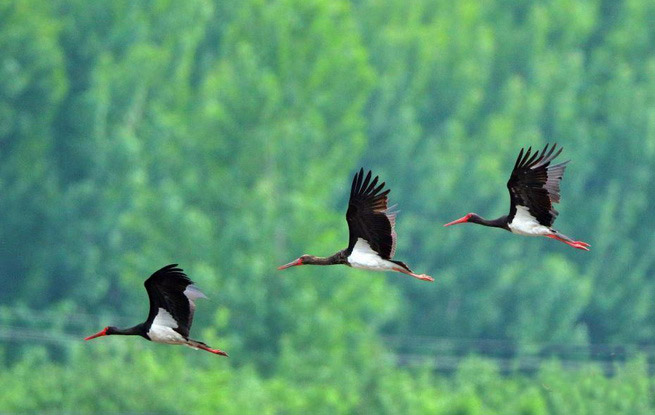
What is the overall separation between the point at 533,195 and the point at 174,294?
4.54m

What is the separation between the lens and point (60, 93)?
55312 mm

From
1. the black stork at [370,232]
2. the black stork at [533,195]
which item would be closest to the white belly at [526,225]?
the black stork at [533,195]

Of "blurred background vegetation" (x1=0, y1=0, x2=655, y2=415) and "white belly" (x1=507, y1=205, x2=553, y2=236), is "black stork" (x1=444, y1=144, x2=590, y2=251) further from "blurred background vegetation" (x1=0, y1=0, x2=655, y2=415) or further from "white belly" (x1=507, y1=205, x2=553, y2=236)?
"blurred background vegetation" (x1=0, y1=0, x2=655, y2=415)

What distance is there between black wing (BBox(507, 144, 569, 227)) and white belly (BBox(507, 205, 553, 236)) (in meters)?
0.09

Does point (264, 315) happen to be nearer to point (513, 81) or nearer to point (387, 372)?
point (387, 372)

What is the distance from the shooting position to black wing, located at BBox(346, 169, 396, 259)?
20.5 m

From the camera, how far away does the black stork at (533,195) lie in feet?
70.1

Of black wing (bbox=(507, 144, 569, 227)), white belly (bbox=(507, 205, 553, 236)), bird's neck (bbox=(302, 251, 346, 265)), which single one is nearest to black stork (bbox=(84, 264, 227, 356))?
bird's neck (bbox=(302, 251, 346, 265))

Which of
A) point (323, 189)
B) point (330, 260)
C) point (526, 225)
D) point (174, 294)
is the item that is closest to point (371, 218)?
point (330, 260)

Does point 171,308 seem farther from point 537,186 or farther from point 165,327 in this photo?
point 537,186

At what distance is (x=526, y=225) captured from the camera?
2209 centimetres

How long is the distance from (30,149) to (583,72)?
2114 centimetres

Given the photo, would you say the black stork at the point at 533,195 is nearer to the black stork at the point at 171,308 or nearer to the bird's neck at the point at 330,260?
the bird's neck at the point at 330,260

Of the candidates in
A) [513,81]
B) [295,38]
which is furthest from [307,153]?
[513,81]
